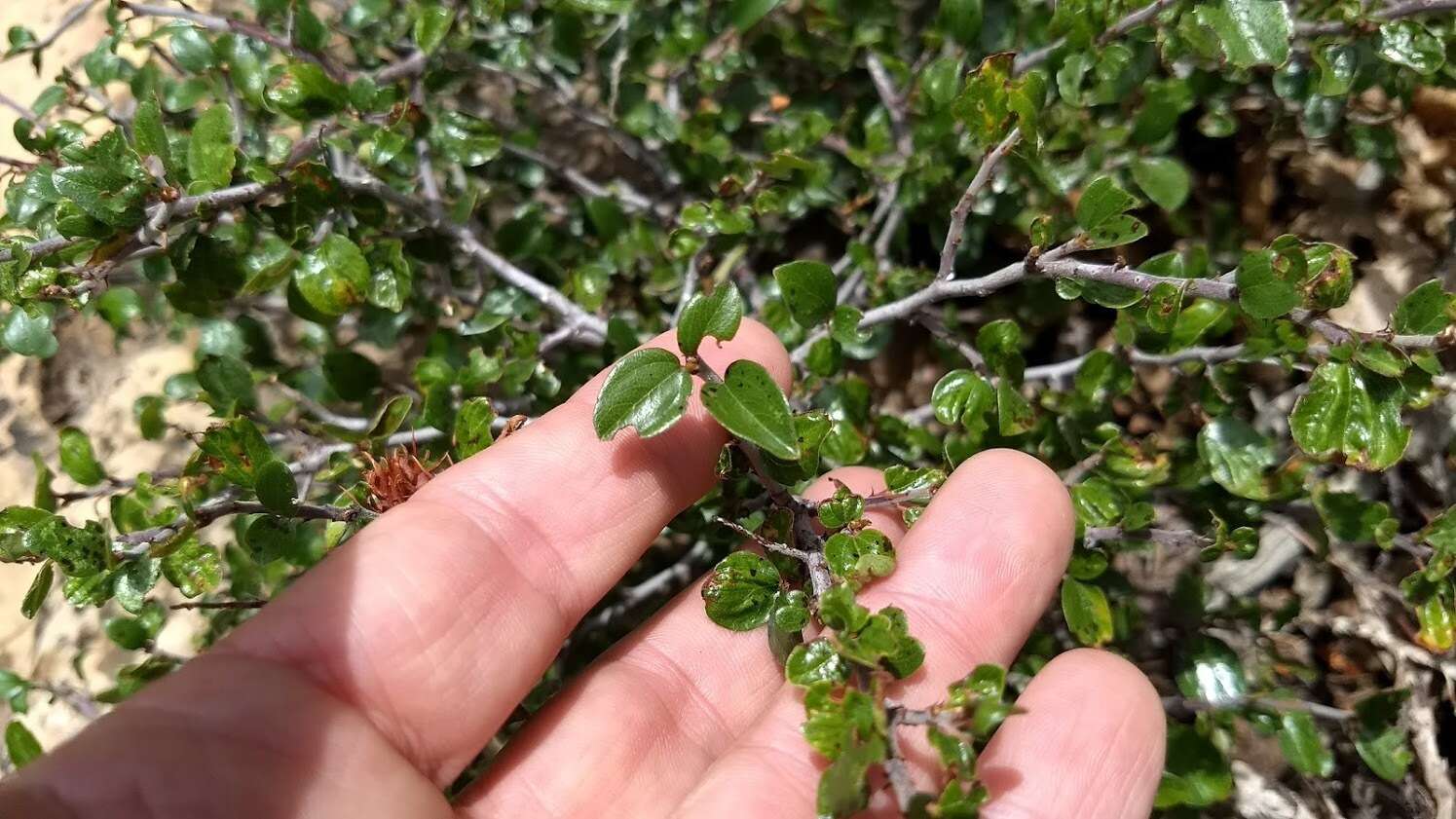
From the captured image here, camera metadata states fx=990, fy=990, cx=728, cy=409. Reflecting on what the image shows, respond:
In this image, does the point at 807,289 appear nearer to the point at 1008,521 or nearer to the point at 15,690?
the point at 1008,521

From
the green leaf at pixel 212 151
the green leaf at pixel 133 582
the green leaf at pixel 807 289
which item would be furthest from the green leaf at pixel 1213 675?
the green leaf at pixel 212 151

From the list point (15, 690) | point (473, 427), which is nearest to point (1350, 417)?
point (473, 427)

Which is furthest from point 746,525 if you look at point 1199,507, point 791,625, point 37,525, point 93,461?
point 93,461

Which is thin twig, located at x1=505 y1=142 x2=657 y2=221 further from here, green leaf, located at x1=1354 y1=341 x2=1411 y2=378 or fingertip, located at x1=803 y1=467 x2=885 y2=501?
green leaf, located at x1=1354 y1=341 x2=1411 y2=378

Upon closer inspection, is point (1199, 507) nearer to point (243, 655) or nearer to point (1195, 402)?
point (1195, 402)

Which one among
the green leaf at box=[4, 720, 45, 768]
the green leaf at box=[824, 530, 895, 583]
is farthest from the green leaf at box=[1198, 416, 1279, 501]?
the green leaf at box=[4, 720, 45, 768]

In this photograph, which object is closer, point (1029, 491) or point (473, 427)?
point (1029, 491)
